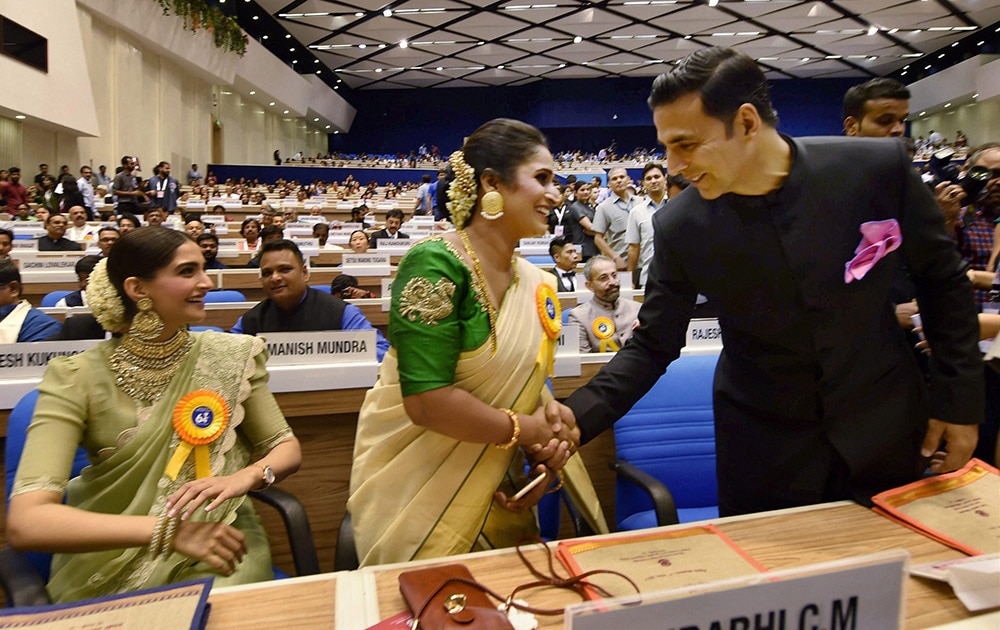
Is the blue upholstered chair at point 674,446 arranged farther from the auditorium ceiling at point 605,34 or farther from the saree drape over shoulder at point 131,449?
the auditorium ceiling at point 605,34

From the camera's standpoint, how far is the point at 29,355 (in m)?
1.73

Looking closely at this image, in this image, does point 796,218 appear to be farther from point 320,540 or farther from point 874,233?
point 320,540

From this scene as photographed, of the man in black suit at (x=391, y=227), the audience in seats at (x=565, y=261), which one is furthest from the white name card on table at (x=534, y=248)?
the audience in seats at (x=565, y=261)

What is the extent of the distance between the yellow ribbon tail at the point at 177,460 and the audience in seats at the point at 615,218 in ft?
13.0

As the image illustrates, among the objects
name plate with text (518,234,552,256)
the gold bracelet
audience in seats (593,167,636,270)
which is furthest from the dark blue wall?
the gold bracelet

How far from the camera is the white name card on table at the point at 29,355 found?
5.62 ft

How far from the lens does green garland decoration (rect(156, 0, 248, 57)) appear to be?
1291cm

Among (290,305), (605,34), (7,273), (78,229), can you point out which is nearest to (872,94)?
(290,305)

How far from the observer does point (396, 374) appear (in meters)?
1.20

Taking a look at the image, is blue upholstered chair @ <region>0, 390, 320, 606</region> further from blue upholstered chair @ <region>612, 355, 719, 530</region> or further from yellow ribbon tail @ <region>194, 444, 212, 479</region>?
blue upholstered chair @ <region>612, 355, 719, 530</region>

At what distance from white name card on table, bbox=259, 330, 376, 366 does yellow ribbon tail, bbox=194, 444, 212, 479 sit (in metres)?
0.52

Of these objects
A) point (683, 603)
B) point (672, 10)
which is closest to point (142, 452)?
point (683, 603)

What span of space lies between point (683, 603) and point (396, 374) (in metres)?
0.71

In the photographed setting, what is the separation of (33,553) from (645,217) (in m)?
3.80
